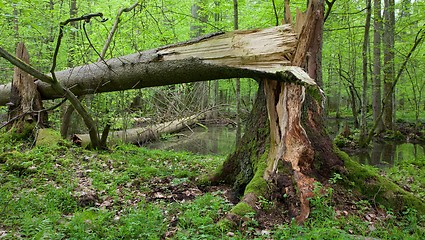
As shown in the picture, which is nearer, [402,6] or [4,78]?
[402,6]

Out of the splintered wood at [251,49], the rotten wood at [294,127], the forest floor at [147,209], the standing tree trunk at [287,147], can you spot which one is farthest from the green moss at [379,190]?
the splintered wood at [251,49]

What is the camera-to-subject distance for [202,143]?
1286 centimetres

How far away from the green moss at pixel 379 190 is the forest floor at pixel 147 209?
0.40 ft

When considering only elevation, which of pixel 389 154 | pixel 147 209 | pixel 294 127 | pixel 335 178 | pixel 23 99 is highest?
pixel 23 99

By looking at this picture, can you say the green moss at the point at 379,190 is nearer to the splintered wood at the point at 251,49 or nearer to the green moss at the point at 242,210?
the green moss at the point at 242,210

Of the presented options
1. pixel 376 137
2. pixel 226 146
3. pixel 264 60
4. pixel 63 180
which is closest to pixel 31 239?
pixel 63 180

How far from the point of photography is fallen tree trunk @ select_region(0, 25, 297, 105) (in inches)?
189

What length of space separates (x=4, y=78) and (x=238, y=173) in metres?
13.0

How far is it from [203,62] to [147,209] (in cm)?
247

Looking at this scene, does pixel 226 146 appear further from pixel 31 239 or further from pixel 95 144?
pixel 31 239

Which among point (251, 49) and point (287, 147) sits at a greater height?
point (251, 49)

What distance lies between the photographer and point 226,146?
40.1 ft

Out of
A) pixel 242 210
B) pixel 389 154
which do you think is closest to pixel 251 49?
pixel 242 210

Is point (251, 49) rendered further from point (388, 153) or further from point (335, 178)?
point (388, 153)
